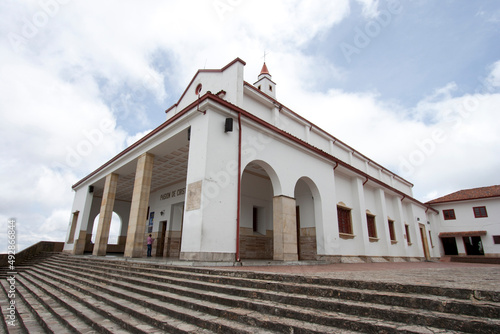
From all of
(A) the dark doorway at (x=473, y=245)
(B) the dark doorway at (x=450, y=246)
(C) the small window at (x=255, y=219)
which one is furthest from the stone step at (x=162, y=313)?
(B) the dark doorway at (x=450, y=246)

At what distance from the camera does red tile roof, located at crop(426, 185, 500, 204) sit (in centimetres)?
2473

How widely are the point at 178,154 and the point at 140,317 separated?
900 centimetres

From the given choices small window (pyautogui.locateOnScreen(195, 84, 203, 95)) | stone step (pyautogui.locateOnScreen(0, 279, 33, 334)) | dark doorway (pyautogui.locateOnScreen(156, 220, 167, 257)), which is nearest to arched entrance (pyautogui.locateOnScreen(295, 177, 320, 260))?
small window (pyautogui.locateOnScreen(195, 84, 203, 95))

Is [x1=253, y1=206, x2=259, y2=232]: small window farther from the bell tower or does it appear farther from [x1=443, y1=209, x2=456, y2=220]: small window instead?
[x1=443, y1=209, x2=456, y2=220]: small window

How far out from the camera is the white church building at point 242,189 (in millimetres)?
8078

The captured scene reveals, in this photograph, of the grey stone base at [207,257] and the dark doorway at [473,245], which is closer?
the grey stone base at [207,257]

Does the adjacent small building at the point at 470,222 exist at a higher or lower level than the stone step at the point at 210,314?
higher

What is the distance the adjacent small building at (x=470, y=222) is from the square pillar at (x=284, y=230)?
2471 cm

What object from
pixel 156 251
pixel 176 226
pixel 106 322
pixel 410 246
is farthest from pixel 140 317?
pixel 410 246

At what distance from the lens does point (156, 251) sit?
16438 millimetres

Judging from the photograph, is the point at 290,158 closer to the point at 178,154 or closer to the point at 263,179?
the point at 263,179

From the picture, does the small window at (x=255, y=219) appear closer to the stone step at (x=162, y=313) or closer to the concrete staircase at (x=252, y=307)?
the concrete staircase at (x=252, y=307)

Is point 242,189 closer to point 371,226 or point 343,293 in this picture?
point 371,226

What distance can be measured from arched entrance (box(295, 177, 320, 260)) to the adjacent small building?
22.4m
